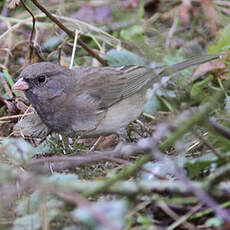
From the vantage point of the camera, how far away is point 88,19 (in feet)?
17.7

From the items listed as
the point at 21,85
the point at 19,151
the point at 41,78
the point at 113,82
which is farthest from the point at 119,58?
the point at 19,151

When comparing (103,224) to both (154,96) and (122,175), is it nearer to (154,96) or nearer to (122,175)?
(122,175)

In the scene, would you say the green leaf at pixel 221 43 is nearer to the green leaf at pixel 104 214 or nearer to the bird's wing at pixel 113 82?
the bird's wing at pixel 113 82

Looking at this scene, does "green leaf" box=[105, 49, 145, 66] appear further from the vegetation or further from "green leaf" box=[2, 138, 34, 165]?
"green leaf" box=[2, 138, 34, 165]

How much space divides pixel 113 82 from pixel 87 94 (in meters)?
0.33

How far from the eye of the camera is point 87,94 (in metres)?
3.48

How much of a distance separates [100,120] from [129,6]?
2.84 meters

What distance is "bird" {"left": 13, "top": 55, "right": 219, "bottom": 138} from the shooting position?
3.24m

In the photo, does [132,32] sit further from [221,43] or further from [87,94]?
[87,94]

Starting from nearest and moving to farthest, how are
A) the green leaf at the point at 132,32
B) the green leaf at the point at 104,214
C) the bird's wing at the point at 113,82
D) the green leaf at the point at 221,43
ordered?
the green leaf at the point at 104,214 < the bird's wing at the point at 113,82 < the green leaf at the point at 221,43 < the green leaf at the point at 132,32

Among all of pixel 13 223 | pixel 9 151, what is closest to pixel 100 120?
pixel 9 151

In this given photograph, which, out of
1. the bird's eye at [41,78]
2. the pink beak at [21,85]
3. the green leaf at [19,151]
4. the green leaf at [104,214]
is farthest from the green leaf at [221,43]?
the green leaf at [104,214]

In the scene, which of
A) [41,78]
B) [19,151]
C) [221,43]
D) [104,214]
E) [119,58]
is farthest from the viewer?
[119,58]

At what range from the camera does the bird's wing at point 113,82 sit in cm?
355
